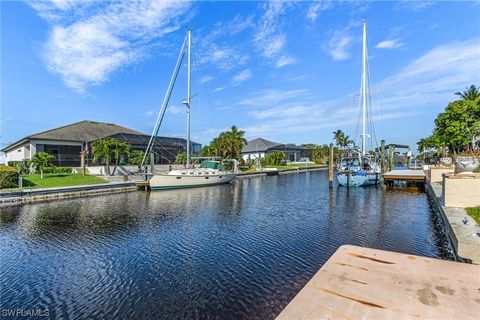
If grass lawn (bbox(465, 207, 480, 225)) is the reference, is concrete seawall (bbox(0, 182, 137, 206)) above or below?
below

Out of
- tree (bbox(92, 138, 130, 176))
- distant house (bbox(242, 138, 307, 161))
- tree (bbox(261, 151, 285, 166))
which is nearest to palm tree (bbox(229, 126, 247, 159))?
tree (bbox(261, 151, 285, 166))

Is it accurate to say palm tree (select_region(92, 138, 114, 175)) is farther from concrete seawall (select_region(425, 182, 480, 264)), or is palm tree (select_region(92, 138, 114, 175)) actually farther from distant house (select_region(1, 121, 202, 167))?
concrete seawall (select_region(425, 182, 480, 264))

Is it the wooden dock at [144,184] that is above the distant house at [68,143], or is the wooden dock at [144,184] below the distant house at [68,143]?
below

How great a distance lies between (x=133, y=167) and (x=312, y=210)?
27.2 meters

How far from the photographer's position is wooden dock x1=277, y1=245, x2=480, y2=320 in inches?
129

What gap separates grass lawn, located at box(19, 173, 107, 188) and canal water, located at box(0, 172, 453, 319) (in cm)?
722

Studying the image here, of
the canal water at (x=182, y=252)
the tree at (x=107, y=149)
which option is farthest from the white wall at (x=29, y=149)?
the canal water at (x=182, y=252)

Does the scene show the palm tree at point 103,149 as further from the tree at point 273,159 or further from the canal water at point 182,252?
the tree at point 273,159

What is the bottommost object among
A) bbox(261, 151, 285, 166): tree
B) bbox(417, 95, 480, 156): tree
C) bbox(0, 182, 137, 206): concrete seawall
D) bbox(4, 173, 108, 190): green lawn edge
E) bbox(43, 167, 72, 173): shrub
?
bbox(0, 182, 137, 206): concrete seawall

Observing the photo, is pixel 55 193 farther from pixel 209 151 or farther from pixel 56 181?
pixel 209 151

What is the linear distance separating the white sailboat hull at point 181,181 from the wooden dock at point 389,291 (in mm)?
24619

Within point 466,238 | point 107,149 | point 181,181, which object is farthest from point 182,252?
point 107,149

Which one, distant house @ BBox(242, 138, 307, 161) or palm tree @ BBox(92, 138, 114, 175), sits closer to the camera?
palm tree @ BBox(92, 138, 114, 175)

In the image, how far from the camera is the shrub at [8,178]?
21.9 meters
